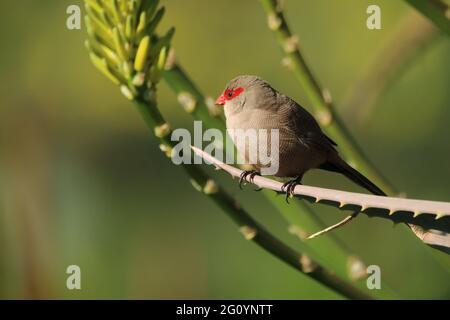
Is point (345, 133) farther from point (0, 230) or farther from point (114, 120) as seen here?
point (114, 120)

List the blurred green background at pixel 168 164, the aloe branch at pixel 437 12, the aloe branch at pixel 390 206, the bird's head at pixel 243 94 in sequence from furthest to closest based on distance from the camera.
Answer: the blurred green background at pixel 168 164 → the bird's head at pixel 243 94 → the aloe branch at pixel 437 12 → the aloe branch at pixel 390 206

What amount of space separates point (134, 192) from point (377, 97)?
1.73 metres

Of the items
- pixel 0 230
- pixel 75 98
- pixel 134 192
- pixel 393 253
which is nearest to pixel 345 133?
pixel 393 253

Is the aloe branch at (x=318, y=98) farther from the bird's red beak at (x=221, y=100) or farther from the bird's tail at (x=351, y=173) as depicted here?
the bird's red beak at (x=221, y=100)

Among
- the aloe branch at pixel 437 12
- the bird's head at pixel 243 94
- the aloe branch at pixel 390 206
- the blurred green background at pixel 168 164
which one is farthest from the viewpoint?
the blurred green background at pixel 168 164

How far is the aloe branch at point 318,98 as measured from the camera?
0.91 metres

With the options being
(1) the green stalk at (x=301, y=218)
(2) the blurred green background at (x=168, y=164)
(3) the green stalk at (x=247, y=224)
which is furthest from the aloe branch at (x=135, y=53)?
(2) the blurred green background at (x=168, y=164)

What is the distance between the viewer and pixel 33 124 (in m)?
2.69

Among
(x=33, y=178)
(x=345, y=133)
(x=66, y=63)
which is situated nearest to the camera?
(x=345, y=133)

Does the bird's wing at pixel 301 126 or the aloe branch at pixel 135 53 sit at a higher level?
the bird's wing at pixel 301 126

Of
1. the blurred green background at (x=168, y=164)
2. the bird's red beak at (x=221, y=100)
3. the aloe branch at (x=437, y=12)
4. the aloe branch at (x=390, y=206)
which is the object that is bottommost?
the aloe branch at (x=390, y=206)

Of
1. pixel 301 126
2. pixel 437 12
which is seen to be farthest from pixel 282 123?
pixel 437 12

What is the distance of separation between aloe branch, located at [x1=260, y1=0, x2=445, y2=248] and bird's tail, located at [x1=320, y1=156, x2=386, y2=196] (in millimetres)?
10

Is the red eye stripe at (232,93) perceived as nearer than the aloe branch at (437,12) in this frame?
No
